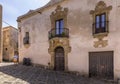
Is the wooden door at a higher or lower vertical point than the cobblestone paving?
higher

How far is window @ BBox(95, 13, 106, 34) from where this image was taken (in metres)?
14.0

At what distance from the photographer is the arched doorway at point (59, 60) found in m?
17.2

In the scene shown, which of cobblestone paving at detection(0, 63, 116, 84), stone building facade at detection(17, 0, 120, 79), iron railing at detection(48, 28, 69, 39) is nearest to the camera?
cobblestone paving at detection(0, 63, 116, 84)

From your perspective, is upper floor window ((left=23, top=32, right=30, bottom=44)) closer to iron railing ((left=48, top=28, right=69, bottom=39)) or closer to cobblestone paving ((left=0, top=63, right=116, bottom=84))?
iron railing ((left=48, top=28, right=69, bottom=39))

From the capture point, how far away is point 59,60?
1752cm

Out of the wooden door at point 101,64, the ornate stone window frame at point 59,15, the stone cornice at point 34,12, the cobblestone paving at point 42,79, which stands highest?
the stone cornice at point 34,12

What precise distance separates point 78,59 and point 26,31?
8.19 meters

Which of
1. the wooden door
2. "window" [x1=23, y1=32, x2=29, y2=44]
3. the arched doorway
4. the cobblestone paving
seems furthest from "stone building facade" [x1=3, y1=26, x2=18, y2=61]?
the wooden door

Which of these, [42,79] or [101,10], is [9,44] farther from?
[101,10]

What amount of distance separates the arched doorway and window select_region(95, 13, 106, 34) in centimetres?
419

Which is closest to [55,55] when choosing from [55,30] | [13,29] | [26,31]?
[55,30]

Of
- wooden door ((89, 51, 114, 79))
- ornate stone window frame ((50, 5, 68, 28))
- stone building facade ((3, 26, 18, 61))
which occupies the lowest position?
wooden door ((89, 51, 114, 79))

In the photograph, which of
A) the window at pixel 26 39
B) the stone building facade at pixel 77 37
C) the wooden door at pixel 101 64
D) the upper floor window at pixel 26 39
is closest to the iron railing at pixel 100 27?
the stone building facade at pixel 77 37

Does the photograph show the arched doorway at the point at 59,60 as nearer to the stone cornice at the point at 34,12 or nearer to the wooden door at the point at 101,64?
the wooden door at the point at 101,64
